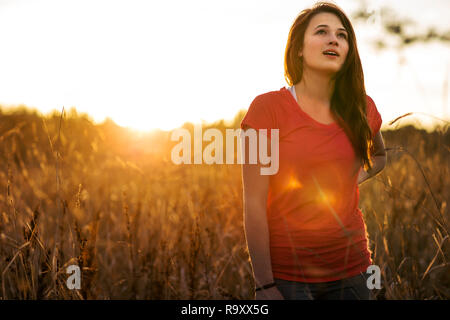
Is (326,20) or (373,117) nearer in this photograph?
(326,20)

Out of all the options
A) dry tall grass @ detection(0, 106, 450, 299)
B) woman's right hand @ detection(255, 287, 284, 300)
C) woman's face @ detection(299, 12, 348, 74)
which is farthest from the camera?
dry tall grass @ detection(0, 106, 450, 299)

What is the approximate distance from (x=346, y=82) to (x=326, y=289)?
933 mm

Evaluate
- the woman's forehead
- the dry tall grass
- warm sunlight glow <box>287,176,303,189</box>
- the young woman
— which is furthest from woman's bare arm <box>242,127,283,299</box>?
the woman's forehead

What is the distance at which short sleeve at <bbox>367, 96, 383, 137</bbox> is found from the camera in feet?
6.27

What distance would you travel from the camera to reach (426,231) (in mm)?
3000

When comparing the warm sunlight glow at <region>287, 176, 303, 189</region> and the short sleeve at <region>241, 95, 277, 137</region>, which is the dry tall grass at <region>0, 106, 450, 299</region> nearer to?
the warm sunlight glow at <region>287, 176, 303, 189</region>

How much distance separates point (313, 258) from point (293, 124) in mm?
543

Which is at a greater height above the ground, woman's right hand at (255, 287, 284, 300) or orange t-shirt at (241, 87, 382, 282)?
orange t-shirt at (241, 87, 382, 282)

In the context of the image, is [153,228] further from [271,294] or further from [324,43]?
[324,43]

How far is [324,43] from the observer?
1.68 metres

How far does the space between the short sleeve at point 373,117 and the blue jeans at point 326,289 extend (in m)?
0.70

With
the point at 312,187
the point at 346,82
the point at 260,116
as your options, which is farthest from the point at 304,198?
the point at 346,82

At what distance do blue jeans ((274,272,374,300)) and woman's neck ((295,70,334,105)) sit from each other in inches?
30.5

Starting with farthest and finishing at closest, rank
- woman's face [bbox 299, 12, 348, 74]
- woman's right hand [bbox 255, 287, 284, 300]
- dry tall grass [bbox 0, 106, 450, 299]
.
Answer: dry tall grass [bbox 0, 106, 450, 299] < woman's face [bbox 299, 12, 348, 74] < woman's right hand [bbox 255, 287, 284, 300]
